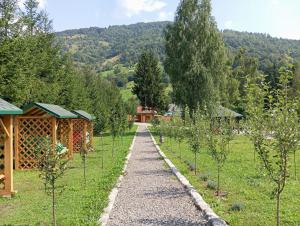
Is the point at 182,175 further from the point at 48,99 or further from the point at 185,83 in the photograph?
the point at 185,83

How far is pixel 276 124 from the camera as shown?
622 centimetres

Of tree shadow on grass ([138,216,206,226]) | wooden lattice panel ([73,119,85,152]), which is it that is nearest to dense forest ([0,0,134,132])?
wooden lattice panel ([73,119,85,152])

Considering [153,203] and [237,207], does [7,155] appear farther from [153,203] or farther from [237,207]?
[237,207]

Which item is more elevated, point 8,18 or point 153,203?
point 8,18

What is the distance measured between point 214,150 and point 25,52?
30.6 ft

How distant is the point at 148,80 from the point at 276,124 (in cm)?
5131

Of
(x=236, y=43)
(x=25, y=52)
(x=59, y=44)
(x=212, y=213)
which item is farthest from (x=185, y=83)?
(x=236, y=43)

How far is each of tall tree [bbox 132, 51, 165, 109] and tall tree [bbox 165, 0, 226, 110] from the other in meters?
22.0

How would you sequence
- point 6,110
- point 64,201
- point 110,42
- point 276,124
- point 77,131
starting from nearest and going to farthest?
point 276,124 → point 64,201 → point 6,110 → point 77,131 → point 110,42

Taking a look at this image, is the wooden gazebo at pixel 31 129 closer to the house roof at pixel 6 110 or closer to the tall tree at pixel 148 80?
the house roof at pixel 6 110

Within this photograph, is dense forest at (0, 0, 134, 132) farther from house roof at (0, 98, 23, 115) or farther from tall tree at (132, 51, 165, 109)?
tall tree at (132, 51, 165, 109)

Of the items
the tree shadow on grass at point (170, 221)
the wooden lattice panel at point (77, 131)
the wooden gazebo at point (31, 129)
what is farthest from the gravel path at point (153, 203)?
the wooden lattice panel at point (77, 131)

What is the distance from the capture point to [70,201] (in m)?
8.79

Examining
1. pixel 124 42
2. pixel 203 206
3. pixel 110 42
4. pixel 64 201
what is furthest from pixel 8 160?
pixel 110 42
